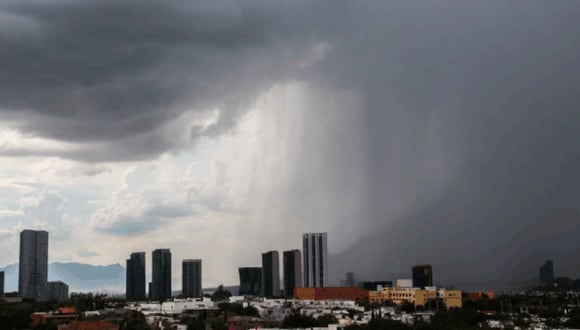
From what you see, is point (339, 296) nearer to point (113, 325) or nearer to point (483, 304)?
point (483, 304)

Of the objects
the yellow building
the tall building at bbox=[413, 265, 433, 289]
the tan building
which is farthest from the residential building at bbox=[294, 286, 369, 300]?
the tall building at bbox=[413, 265, 433, 289]

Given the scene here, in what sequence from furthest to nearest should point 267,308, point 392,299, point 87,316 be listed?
point 392,299 → point 267,308 → point 87,316

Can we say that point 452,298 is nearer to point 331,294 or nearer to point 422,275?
point 331,294

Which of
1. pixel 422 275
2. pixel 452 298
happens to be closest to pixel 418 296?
pixel 452 298

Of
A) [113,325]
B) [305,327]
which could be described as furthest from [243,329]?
[113,325]

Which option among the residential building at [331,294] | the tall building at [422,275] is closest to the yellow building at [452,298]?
the residential building at [331,294]

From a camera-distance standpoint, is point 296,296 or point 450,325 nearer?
point 450,325

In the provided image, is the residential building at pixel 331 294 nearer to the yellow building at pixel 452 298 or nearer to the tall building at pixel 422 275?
the yellow building at pixel 452 298
